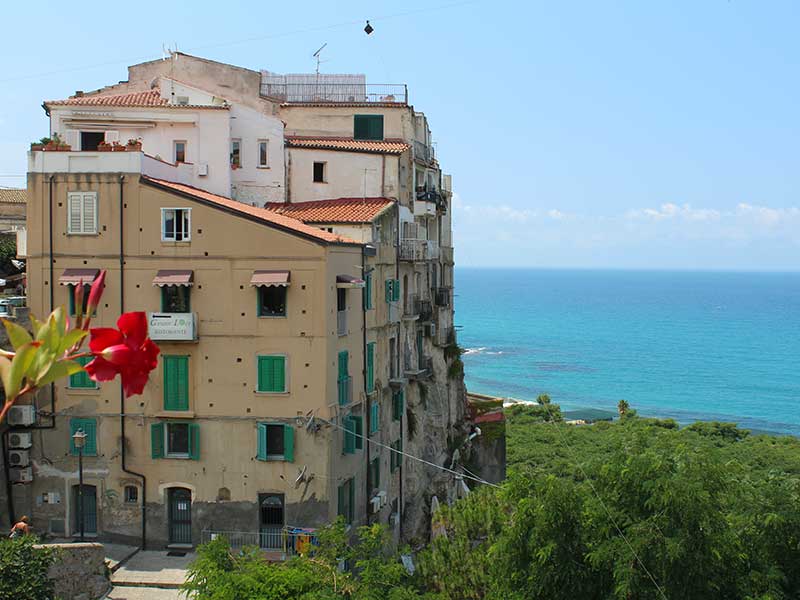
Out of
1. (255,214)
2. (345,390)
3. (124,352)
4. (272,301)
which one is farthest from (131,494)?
(124,352)

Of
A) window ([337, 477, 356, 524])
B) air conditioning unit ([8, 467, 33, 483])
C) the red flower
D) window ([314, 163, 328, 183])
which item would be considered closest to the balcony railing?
window ([337, 477, 356, 524])

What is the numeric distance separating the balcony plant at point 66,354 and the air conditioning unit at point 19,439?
2684 cm

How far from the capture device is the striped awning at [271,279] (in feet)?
91.5

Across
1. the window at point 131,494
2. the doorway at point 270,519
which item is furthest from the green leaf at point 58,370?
the window at point 131,494

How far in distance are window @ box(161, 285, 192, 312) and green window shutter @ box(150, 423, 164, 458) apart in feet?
10.7

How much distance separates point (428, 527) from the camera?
131 feet

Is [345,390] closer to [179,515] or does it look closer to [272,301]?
[272,301]

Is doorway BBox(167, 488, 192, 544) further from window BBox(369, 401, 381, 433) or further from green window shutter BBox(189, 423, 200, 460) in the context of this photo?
window BBox(369, 401, 381, 433)

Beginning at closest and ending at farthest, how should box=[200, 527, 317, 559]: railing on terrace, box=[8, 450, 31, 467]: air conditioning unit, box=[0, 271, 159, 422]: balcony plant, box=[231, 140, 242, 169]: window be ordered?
box=[0, 271, 159, 422]: balcony plant
box=[200, 527, 317, 559]: railing on terrace
box=[8, 450, 31, 467]: air conditioning unit
box=[231, 140, 242, 169]: window

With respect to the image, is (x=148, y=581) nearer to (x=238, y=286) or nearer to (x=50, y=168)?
(x=238, y=286)

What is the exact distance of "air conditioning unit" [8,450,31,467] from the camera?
28812 mm

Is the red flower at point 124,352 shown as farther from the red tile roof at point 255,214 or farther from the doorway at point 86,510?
the doorway at point 86,510

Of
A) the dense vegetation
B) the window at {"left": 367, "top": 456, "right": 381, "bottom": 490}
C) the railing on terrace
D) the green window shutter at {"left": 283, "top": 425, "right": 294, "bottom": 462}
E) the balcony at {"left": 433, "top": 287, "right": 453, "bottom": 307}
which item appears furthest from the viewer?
the balcony at {"left": 433, "top": 287, "right": 453, "bottom": 307}

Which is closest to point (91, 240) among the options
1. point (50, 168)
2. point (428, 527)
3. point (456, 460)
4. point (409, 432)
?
point (50, 168)
